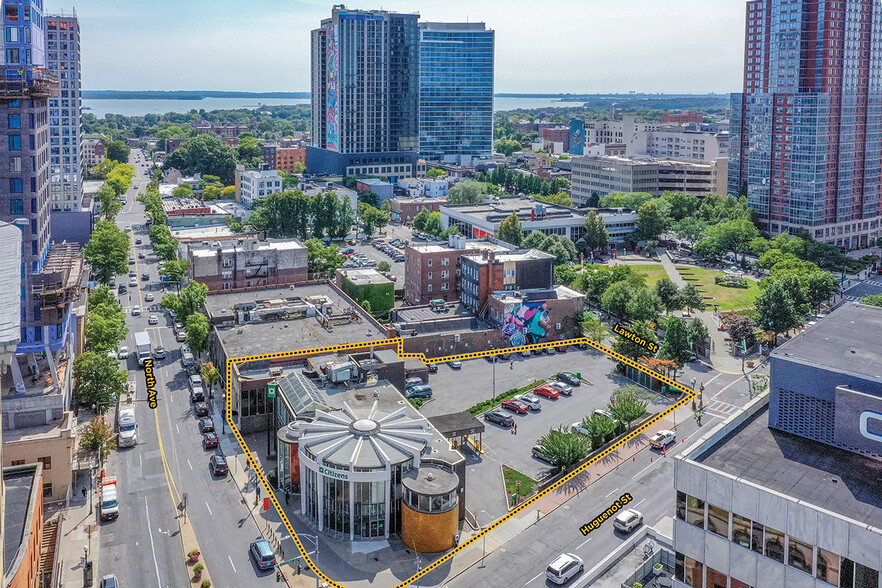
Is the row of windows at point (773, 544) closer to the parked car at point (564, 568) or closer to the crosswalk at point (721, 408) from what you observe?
the parked car at point (564, 568)

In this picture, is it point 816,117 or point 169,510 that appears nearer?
point 169,510

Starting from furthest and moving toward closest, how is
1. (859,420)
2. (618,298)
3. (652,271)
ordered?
(652,271)
(618,298)
(859,420)

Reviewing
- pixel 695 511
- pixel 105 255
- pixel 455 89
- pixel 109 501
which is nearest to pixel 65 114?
pixel 105 255

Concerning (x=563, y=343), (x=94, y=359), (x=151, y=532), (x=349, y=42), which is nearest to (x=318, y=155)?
(x=349, y=42)

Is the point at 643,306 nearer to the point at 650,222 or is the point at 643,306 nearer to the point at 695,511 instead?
the point at 650,222

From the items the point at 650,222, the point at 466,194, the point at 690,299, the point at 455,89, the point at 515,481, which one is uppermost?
the point at 455,89

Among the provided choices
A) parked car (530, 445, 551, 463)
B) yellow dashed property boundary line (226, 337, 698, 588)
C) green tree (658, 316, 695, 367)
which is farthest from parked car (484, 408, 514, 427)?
green tree (658, 316, 695, 367)
